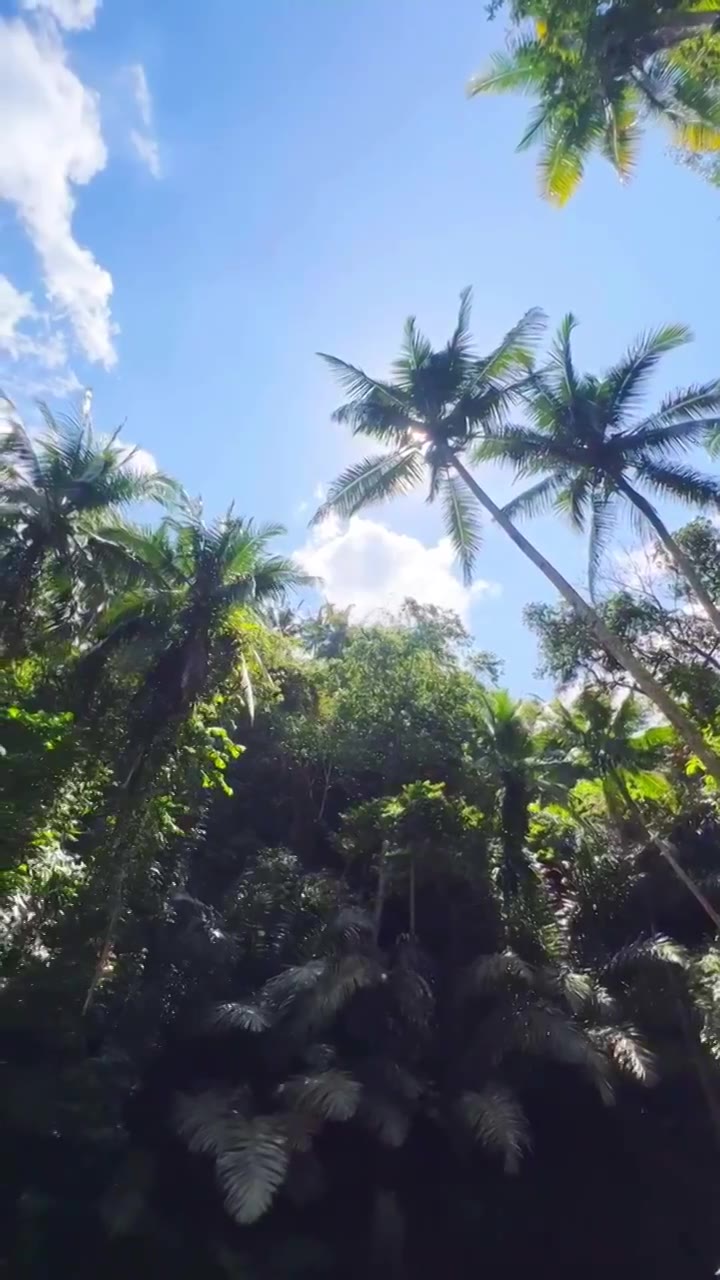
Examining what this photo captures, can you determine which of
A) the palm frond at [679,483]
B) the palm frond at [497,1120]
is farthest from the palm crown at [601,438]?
the palm frond at [497,1120]

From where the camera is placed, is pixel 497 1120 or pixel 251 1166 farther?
pixel 497 1120

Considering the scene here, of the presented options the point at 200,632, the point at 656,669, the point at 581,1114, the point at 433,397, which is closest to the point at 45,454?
the point at 200,632

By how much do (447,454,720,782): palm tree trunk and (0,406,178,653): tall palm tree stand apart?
595 cm

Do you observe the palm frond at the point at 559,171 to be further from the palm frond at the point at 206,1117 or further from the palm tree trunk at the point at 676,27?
the palm frond at the point at 206,1117

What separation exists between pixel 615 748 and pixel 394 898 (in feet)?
17.2

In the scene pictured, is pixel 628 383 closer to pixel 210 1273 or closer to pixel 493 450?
pixel 493 450

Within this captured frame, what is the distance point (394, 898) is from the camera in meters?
15.9

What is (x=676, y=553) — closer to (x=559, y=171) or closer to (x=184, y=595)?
(x=559, y=171)

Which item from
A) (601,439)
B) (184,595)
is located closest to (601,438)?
(601,439)

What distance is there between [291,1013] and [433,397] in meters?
10.7

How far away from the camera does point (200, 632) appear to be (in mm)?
11633

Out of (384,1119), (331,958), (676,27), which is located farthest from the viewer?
(331,958)

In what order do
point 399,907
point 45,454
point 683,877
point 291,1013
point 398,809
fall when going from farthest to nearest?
point 399,907
point 398,809
point 683,877
point 45,454
point 291,1013

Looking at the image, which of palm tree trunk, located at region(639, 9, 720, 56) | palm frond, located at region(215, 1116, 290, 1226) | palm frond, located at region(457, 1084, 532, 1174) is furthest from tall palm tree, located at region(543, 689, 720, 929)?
palm tree trunk, located at region(639, 9, 720, 56)
